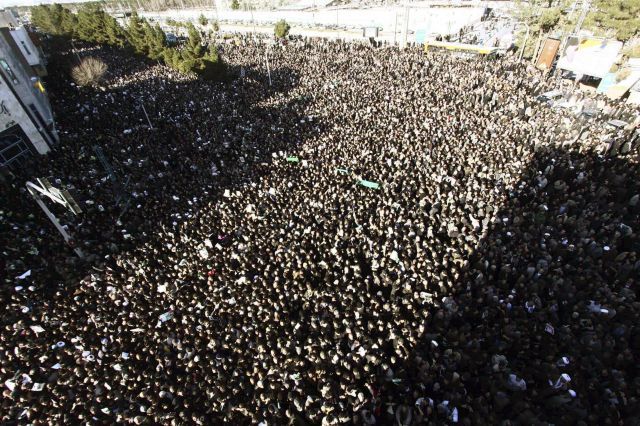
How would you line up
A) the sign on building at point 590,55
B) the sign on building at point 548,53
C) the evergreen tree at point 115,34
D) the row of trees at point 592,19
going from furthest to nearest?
the evergreen tree at point 115,34
the sign on building at point 548,53
the row of trees at point 592,19
the sign on building at point 590,55

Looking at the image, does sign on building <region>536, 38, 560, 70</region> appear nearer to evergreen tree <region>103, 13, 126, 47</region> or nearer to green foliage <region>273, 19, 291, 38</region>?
green foliage <region>273, 19, 291, 38</region>

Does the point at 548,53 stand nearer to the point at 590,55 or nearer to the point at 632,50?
the point at 590,55

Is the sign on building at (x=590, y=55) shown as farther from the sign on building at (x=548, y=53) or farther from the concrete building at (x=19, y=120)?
the concrete building at (x=19, y=120)

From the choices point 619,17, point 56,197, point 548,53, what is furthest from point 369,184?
point 619,17

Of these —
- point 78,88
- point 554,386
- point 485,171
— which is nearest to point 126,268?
point 554,386

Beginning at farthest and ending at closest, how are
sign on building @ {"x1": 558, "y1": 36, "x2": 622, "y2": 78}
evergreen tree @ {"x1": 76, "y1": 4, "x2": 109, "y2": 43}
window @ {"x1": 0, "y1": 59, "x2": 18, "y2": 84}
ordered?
evergreen tree @ {"x1": 76, "y1": 4, "x2": 109, "y2": 43}, sign on building @ {"x1": 558, "y1": 36, "x2": 622, "y2": 78}, window @ {"x1": 0, "y1": 59, "x2": 18, "y2": 84}

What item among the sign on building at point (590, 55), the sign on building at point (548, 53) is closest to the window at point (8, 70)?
the sign on building at point (590, 55)

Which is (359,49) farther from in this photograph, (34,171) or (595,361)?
(595,361)

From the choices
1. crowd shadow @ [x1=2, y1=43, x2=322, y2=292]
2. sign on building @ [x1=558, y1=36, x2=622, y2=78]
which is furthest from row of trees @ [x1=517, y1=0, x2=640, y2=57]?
crowd shadow @ [x1=2, y1=43, x2=322, y2=292]
